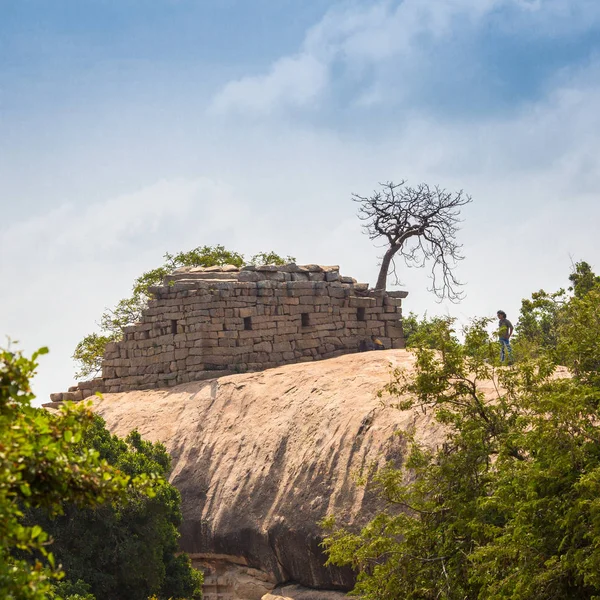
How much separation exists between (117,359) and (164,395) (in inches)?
73.6

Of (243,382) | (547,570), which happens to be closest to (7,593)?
(547,570)

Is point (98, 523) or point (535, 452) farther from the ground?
point (535, 452)

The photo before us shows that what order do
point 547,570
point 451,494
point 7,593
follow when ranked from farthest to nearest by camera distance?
point 451,494
point 547,570
point 7,593

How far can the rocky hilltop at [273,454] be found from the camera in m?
14.2

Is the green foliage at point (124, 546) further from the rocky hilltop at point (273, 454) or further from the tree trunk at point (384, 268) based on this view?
the tree trunk at point (384, 268)

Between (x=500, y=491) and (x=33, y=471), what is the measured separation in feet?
19.0

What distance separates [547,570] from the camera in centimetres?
938

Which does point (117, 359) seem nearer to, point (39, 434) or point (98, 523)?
point (98, 523)

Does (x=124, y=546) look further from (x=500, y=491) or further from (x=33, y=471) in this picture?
(x=33, y=471)

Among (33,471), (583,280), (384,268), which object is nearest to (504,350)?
(583,280)

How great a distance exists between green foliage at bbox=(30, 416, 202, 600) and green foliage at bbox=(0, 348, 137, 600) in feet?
26.9

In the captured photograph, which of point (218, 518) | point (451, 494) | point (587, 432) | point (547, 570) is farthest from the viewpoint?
point (218, 518)

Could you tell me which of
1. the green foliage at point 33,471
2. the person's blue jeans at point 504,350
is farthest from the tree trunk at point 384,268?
the green foliage at point 33,471

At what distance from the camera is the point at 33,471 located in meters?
5.55
